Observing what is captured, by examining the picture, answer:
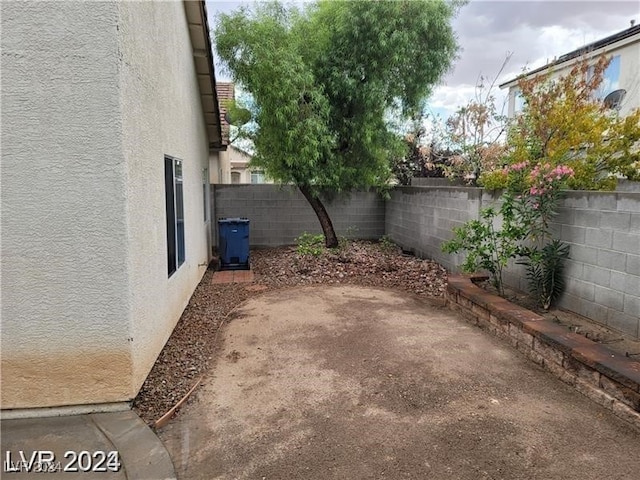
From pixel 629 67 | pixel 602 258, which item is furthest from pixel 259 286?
pixel 629 67

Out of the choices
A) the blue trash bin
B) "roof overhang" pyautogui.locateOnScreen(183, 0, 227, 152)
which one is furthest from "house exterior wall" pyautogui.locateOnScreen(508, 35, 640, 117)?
the blue trash bin

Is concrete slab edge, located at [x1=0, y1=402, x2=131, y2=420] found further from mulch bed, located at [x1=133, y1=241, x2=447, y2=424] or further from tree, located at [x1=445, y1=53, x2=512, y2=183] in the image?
tree, located at [x1=445, y1=53, x2=512, y2=183]

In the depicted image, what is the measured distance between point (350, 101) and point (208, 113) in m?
2.98

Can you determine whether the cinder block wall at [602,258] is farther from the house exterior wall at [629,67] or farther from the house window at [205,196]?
the house exterior wall at [629,67]

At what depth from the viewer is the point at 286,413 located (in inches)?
129

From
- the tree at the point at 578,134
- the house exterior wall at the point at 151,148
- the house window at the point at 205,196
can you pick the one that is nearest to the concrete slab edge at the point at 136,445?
the house exterior wall at the point at 151,148

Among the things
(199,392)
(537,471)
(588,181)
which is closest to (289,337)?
(199,392)

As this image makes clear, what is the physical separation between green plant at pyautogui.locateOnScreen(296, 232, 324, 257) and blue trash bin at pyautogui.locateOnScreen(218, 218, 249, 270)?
1.36m

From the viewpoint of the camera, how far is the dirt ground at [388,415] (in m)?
2.63

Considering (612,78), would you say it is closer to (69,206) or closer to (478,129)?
(478,129)

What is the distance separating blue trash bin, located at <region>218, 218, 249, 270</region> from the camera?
8.55 metres

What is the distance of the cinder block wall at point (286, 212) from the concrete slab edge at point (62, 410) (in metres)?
7.66

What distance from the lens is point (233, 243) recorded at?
8.62 m

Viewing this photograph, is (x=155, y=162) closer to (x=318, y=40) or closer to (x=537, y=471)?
(x=537, y=471)
